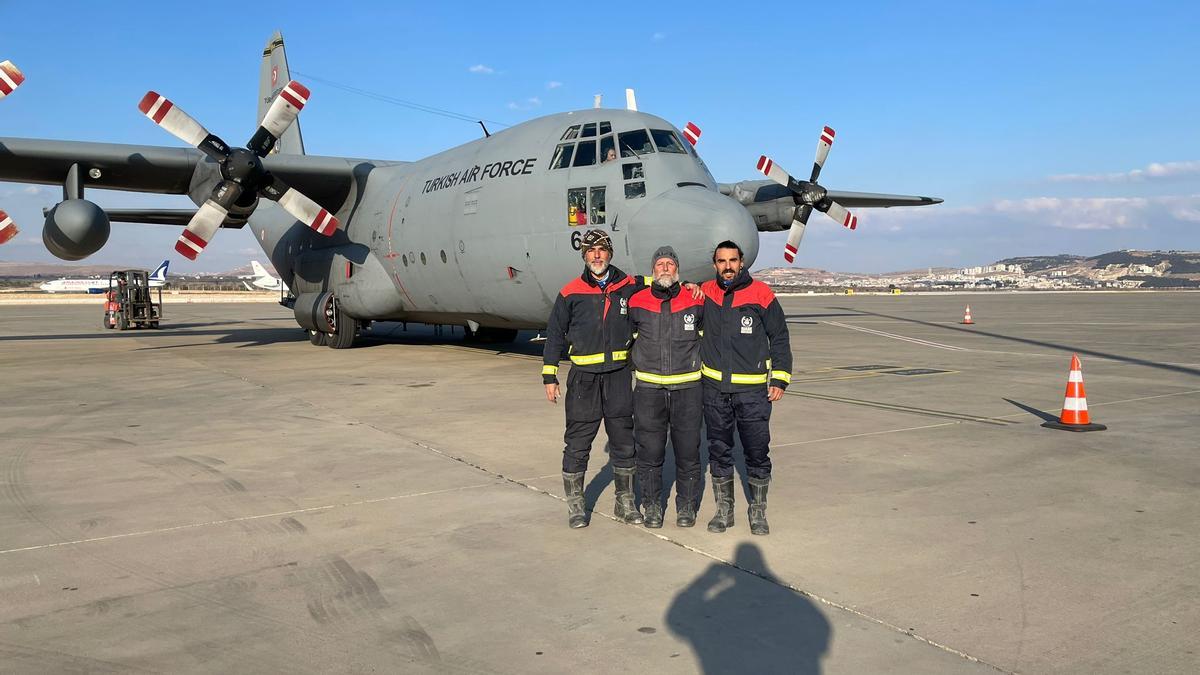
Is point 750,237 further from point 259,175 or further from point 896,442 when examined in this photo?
point 259,175

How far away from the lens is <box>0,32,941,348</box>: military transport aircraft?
12539 millimetres

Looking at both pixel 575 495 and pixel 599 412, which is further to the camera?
pixel 599 412

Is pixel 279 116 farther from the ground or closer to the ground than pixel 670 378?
farther from the ground

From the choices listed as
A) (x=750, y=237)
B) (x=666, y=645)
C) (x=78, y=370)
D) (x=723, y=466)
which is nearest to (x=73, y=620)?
(x=666, y=645)

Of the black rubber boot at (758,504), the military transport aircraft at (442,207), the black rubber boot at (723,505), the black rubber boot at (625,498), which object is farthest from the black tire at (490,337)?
the black rubber boot at (758,504)

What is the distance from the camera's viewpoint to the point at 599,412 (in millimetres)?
5723

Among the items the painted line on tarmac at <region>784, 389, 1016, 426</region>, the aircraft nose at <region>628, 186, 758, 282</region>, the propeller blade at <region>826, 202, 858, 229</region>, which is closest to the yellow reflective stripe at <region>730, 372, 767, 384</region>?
the painted line on tarmac at <region>784, 389, 1016, 426</region>

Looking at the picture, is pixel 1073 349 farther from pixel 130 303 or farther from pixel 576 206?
pixel 130 303

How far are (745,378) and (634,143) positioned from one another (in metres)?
8.18

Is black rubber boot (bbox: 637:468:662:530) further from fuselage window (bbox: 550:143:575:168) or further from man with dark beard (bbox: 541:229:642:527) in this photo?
fuselage window (bbox: 550:143:575:168)

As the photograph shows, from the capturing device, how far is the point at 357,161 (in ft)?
66.4

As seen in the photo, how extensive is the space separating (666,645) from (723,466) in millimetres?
1996

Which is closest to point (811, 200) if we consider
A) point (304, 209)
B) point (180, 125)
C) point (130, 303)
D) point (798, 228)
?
point (798, 228)

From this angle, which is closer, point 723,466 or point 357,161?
point 723,466
